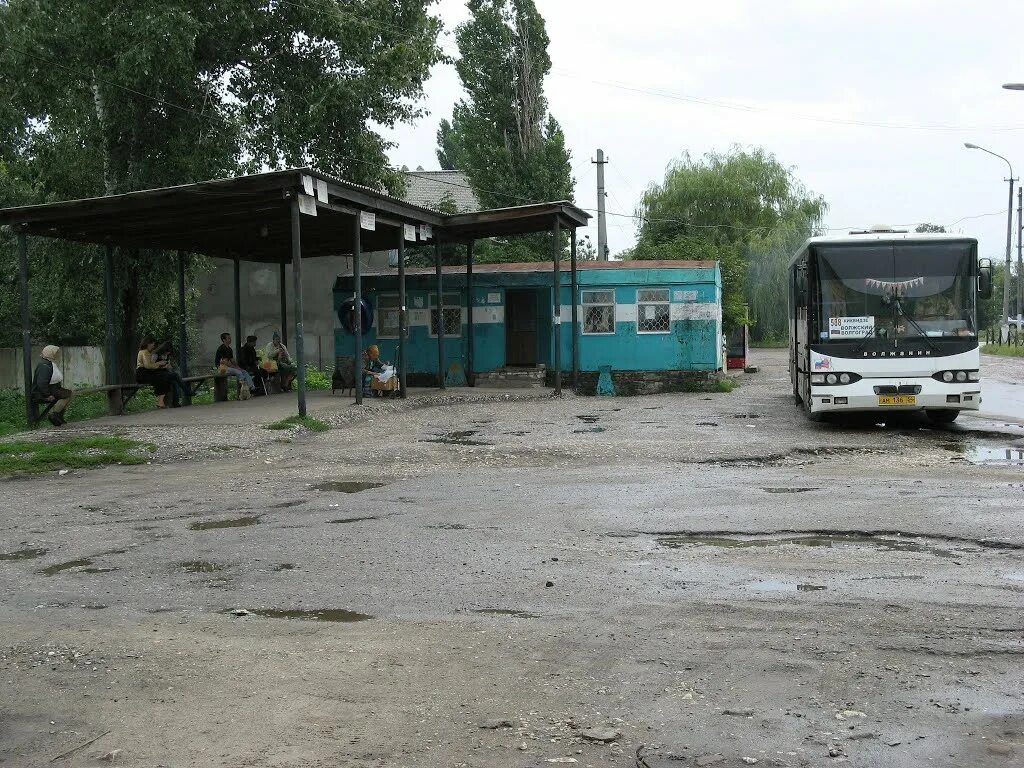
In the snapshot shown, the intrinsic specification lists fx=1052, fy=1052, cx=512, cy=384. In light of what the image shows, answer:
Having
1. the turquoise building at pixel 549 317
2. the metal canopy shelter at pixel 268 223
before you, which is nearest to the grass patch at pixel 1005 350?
the turquoise building at pixel 549 317

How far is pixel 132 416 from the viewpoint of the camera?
1878 cm

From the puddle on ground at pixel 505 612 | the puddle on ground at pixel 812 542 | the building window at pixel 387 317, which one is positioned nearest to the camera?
the puddle on ground at pixel 505 612

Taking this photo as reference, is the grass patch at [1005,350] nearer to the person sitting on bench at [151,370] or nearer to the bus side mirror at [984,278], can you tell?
the bus side mirror at [984,278]

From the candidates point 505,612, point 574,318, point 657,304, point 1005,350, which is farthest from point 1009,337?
point 505,612

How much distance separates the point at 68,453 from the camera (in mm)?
13953

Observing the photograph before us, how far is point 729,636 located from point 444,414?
48.2 feet

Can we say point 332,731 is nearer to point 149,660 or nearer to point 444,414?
point 149,660

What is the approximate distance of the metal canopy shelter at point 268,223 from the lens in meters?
17.2

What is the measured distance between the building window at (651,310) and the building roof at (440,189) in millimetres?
15382

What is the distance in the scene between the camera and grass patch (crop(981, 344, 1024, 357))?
44.6 meters

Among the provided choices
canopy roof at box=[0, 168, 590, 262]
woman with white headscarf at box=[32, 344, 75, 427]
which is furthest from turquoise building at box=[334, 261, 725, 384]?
woman with white headscarf at box=[32, 344, 75, 427]

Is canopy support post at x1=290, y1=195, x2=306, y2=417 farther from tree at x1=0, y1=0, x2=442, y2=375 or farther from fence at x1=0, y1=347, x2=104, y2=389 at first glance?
fence at x1=0, y1=347, x2=104, y2=389

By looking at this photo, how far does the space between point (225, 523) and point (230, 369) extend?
14.7 m

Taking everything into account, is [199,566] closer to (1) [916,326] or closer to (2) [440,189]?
(1) [916,326]
